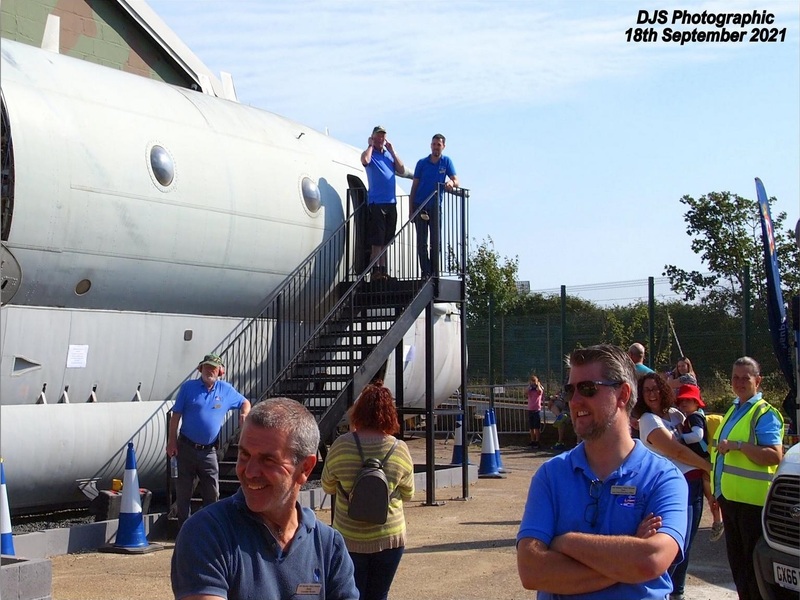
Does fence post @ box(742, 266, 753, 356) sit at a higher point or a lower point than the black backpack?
higher

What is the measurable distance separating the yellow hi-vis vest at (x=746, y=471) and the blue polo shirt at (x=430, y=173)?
25.3 feet

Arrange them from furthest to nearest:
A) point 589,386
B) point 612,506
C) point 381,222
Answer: point 381,222 → point 589,386 → point 612,506

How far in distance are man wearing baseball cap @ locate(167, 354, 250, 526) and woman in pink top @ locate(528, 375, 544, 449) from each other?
12.8m

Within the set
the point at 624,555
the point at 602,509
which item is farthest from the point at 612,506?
the point at 624,555

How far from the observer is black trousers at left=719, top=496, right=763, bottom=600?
22.9 feet

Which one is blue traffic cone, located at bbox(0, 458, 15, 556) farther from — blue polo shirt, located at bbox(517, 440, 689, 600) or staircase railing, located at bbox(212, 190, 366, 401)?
blue polo shirt, located at bbox(517, 440, 689, 600)

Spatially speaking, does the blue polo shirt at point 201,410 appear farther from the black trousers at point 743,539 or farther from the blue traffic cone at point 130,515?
the black trousers at point 743,539

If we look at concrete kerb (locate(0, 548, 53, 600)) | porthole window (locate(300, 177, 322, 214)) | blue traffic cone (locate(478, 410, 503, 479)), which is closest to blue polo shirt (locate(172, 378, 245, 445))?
concrete kerb (locate(0, 548, 53, 600))

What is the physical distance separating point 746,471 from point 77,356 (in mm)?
7112

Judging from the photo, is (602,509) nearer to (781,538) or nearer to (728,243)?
(781,538)

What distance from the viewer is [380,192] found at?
581 inches

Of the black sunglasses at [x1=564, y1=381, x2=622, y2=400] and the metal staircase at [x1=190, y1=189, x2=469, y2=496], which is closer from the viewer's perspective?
the black sunglasses at [x1=564, y1=381, x2=622, y2=400]

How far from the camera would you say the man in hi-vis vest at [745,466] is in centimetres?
703

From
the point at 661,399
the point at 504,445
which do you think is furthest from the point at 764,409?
the point at 504,445
